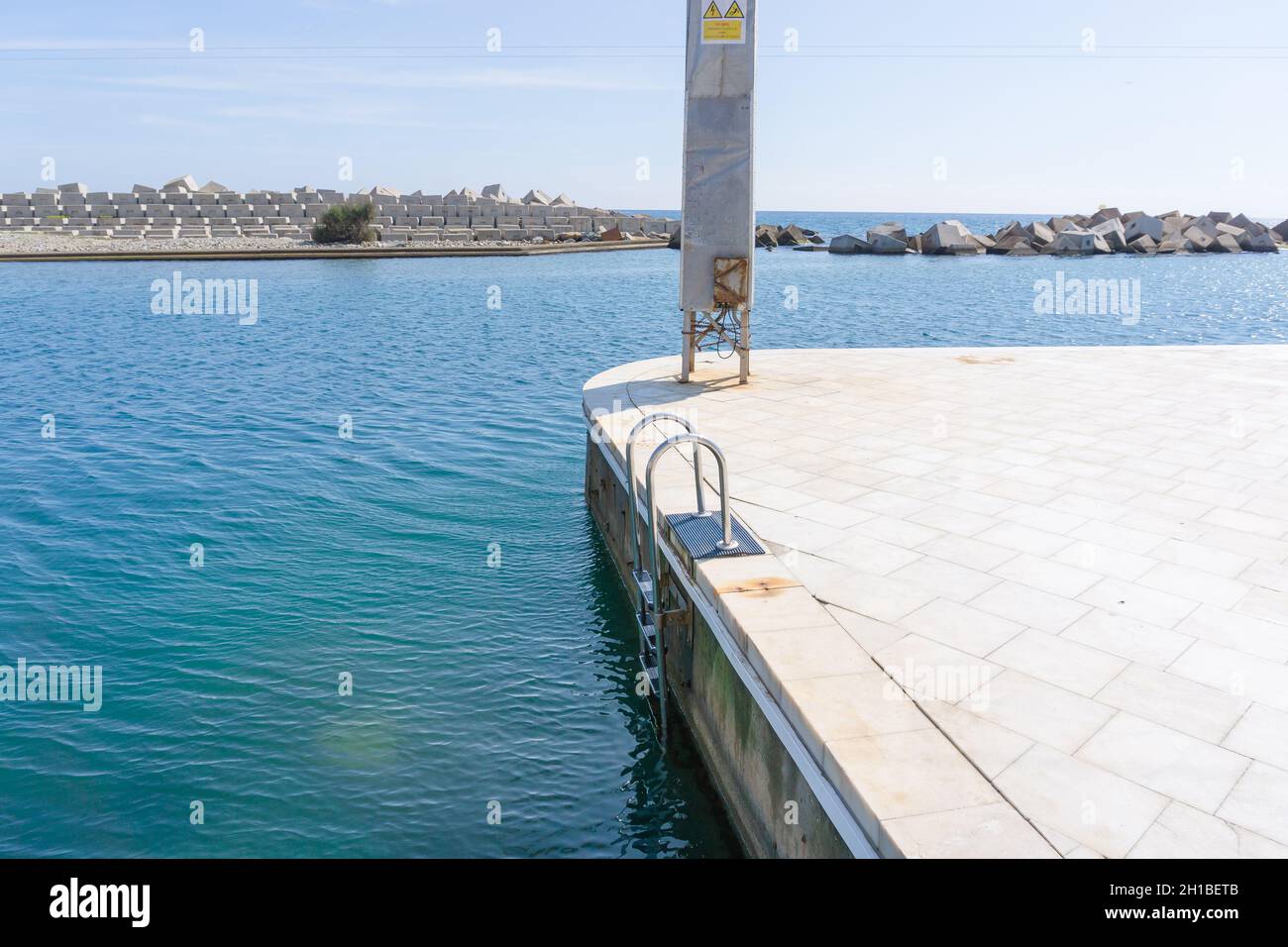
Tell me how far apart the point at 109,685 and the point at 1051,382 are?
35.8 ft

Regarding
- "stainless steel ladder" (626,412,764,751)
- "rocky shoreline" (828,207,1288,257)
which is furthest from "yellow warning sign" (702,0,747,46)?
"rocky shoreline" (828,207,1288,257)

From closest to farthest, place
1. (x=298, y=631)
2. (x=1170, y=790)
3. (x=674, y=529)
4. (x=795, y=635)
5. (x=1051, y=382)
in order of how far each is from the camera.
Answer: (x=1170, y=790)
(x=795, y=635)
(x=674, y=529)
(x=298, y=631)
(x=1051, y=382)

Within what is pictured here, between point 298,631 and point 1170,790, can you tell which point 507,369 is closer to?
point 298,631

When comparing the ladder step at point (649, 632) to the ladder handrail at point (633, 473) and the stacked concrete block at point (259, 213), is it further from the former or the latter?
the stacked concrete block at point (259, 213)

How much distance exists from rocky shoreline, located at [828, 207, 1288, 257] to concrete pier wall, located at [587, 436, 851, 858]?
6528cm

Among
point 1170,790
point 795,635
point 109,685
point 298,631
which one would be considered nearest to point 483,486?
point 298,631

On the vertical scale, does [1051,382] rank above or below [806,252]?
below

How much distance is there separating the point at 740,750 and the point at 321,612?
5144mm

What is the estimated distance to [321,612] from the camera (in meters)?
9.36

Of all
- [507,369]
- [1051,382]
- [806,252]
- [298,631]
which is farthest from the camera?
[806,252]

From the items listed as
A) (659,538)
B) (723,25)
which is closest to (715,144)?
(723,25)

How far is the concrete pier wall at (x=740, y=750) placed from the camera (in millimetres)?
4617

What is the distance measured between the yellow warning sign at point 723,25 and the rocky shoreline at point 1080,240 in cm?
5985

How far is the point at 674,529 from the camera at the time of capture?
23.2ft
